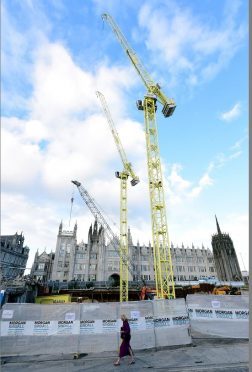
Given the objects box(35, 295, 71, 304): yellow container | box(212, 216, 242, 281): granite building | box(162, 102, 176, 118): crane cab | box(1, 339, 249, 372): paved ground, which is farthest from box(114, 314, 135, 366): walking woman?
box(212, 216, 242, 281): granite building

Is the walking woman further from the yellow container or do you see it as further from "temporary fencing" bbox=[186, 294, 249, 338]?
the yellow container

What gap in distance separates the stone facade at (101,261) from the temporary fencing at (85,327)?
67.9m

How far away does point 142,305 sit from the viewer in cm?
1372

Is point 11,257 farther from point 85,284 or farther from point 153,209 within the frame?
point 153,209

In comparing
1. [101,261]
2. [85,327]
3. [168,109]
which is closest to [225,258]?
[101,261]

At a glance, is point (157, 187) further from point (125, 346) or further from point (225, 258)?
point (225, 258)

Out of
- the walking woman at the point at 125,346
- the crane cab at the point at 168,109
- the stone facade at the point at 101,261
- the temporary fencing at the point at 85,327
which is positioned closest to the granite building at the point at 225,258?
the stone facade at the point at 101,261

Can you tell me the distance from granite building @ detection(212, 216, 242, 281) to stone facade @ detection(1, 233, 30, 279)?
6846cm

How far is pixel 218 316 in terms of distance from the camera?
46.6 feet

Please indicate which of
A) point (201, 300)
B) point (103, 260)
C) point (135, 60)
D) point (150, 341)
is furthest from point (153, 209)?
point (103, 260)

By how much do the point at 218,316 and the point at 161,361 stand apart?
542 cm

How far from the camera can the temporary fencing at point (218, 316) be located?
44.9 feet

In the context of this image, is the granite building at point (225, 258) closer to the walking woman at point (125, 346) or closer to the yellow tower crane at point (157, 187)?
the yellow tower crane at point (157, 187)

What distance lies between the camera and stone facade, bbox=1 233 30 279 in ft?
226
